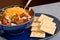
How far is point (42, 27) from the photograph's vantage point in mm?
731

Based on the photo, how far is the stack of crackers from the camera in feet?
2.38

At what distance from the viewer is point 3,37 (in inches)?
29.7

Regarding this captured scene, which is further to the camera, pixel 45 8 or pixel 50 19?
pixel 45 8

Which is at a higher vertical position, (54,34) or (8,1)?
(54,34)

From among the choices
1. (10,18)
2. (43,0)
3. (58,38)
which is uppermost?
(10,18)

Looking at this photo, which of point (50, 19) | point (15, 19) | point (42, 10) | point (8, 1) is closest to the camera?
point (15, 19)

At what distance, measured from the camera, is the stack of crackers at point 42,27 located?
28.6 inches

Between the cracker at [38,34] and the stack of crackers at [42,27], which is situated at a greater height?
the stack of crackers at [42,27]

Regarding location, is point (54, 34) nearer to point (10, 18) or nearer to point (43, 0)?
point (10, 18)

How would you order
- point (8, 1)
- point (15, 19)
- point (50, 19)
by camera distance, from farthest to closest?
1. point (8, 1)
2. point (50, 19)
3. point (15, 19)

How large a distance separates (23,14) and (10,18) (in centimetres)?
7

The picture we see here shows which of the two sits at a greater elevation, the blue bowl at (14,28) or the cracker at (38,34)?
the blue bowl at (14,28)

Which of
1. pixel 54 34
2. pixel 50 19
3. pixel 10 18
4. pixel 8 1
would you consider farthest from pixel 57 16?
pixel 8 1

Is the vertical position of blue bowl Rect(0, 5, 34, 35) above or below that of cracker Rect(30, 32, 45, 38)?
above
